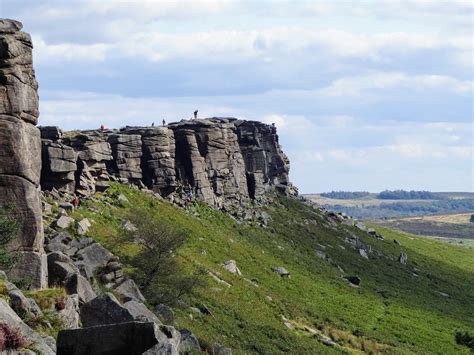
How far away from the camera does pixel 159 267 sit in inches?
2271

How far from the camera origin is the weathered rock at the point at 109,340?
88.5ft

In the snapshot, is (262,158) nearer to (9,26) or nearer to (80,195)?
(80,195)

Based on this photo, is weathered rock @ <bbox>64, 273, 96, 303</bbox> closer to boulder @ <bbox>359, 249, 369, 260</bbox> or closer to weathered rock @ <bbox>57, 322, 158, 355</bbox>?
weathered rock @ <bbox>57, 322, 158, 355</bbox>

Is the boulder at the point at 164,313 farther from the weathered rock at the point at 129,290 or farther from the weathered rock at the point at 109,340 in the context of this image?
the weathered rock at the point at 109,340

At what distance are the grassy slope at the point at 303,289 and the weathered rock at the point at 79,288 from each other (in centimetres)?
744

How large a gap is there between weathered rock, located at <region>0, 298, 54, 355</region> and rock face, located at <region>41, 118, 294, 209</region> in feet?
146

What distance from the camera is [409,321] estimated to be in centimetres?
8306

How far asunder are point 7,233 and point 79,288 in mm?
5324

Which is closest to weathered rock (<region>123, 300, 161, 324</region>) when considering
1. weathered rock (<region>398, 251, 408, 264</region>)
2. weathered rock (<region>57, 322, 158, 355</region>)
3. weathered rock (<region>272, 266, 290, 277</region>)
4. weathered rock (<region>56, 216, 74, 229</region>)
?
weathered rock (<region>57, 322, 158, 355</region>)

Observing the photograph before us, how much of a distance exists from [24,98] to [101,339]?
20.7 m

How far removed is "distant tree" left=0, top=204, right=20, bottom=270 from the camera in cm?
3931

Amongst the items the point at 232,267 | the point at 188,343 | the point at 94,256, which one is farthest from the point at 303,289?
the point at 188,343

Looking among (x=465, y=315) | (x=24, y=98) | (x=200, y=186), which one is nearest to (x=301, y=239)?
(x=200, y=186)

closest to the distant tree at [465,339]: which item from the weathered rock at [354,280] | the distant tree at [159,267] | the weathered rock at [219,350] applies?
the weathered rock at [354,280]
